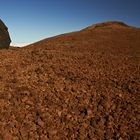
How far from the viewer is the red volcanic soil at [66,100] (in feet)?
20.3

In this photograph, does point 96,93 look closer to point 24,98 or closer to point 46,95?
point 46,95

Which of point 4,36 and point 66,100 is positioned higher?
point 4,36

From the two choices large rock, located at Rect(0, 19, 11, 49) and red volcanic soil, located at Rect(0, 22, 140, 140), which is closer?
red volcanic soil, located at Rect(0, 22, 140, 140)

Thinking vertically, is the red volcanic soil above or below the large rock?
below

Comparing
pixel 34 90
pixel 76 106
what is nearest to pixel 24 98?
pixel 34 90

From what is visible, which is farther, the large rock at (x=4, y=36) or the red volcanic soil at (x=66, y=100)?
the large rock at (x=4, y=36)

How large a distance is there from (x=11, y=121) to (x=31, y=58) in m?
4.47

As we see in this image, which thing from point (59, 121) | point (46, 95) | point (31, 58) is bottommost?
point (59, 121)

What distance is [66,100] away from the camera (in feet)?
23.9

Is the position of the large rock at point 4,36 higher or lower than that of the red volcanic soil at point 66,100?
higher

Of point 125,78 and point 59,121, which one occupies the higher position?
point 125,78

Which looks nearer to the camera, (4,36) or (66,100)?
(66,100)

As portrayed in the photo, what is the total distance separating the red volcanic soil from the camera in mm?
6191

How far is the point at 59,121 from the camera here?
648cm
